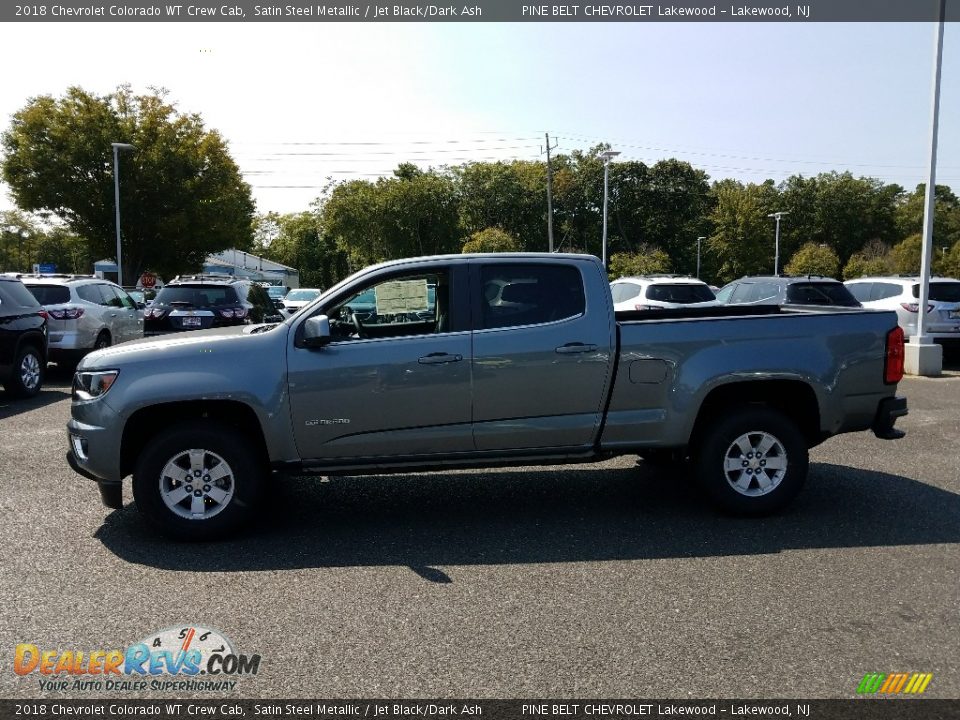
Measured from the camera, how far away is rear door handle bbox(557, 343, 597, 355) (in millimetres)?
5828

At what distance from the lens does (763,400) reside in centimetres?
634

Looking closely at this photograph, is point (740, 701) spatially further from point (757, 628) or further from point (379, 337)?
point (379, 337)

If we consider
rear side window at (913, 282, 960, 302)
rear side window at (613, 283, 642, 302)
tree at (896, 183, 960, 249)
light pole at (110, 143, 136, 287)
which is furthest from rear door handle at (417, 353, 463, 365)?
tree at (896, 183, 960, 249)

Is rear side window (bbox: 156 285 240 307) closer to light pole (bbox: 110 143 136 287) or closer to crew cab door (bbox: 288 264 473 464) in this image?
crew cab door (bbox: 288 264 473 464)

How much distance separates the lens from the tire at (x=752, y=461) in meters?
6.00

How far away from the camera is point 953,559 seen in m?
5.21

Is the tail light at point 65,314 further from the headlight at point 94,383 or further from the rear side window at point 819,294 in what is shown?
the rear side window at point 819,294

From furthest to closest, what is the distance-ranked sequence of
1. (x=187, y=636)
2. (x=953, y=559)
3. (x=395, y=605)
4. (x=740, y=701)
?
(x=953, y=559), (x=395, y=605), (x=187, y=636), (x=740, y=701)

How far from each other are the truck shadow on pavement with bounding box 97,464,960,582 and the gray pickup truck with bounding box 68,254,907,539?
0.29 meters

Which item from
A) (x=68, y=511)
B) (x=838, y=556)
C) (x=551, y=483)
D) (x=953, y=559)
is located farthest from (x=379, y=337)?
(x=953, y=559)

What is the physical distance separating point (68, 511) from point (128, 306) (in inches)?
425

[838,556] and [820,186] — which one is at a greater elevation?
[820,186]

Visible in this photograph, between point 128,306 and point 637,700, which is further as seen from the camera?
point 128,306

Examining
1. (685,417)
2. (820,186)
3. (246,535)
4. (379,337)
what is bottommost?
(246,535)
